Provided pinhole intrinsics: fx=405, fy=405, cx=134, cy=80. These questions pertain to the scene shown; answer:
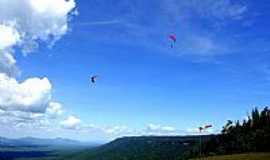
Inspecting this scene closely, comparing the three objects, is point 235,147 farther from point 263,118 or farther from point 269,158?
point 269,158

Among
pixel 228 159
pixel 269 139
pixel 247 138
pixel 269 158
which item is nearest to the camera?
pixel 269 158

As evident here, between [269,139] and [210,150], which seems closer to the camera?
[269,139]

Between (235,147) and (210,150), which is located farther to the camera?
(210,150)

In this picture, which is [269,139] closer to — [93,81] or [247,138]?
[247,138]

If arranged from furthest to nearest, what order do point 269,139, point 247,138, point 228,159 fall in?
point 247,138
point 269,139
point 228,159

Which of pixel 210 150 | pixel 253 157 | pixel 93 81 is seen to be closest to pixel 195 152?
pixel 210 150

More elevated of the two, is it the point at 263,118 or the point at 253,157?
the point at 263,118

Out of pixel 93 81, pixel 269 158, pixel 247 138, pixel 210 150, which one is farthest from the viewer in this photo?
pixel 210 150

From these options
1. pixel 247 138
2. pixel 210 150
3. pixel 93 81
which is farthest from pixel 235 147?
pixel 93 81

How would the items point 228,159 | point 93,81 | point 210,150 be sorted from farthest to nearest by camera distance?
point 210,150 < point 228,159 < point 93,81
